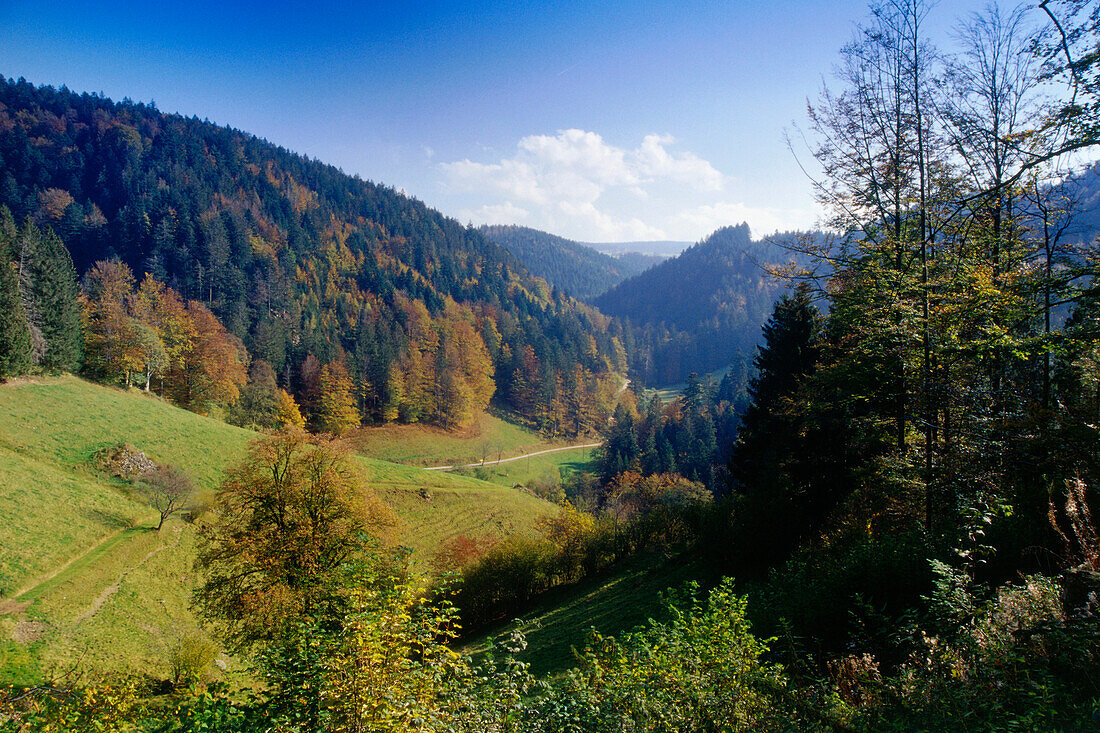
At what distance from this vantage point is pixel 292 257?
11612 centimetres

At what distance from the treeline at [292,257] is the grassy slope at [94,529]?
39.0 m

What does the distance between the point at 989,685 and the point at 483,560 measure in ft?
88.9

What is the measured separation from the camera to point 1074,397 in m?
9.56

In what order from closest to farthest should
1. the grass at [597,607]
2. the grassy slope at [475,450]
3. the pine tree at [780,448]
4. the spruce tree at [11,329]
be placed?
the pine tree at [780,448], the grass at [597,607], the spruce tree at [11,329], the grassy slope at [475,450]

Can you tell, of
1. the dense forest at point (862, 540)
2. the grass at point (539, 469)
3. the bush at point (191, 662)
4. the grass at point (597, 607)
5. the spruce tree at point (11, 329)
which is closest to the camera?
the dense forest at point (862, 540)

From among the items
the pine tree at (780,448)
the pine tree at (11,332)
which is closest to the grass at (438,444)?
the pine tree at (11,332)

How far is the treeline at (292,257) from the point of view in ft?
274

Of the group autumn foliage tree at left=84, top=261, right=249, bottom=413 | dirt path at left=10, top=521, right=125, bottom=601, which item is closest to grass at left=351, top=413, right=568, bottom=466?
autumn foliage tree at left=84, top=261, right=249, bottom=413

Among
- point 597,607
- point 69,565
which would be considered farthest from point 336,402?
point 597,607

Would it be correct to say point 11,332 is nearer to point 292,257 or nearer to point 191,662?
point 191,662

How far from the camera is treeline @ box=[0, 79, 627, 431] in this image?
8362 centimetres

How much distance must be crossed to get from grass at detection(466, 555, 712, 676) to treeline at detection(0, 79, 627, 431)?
54.3 metres

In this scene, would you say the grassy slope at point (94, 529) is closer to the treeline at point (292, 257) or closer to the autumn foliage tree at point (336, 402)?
the autumn foliage tree at point (336, 402)

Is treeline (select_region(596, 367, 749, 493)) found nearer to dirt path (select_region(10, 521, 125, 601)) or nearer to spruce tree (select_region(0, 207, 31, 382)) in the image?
dirt path (select_region(10, 521, 125, 601))
